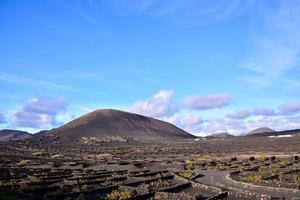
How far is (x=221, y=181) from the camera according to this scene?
3450 cm

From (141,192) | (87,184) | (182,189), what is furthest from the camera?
(87,184)

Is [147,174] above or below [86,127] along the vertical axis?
below

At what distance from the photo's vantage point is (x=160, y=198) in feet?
81.8

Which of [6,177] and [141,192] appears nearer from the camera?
[141,192]

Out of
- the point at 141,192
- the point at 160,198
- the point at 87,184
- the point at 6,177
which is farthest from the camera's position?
the point at 6,177

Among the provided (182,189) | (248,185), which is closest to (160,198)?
(182,189)

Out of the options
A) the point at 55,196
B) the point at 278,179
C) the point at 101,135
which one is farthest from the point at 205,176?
the point at 101,135

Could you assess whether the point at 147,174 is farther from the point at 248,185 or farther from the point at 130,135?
the point at 130,135

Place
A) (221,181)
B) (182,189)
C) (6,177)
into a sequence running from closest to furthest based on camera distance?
(182,189) → (221,181) → (6,177)

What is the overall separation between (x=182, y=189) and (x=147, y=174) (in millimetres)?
9858

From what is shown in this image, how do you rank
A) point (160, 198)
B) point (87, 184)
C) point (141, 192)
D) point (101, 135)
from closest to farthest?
point (160, 198), point (141, 192), point (87, 184), point (101, 135)

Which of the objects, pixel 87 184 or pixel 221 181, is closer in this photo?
pixel 87 184

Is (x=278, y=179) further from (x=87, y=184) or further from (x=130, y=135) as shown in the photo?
(x=130, y=135)

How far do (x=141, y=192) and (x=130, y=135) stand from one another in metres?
171
